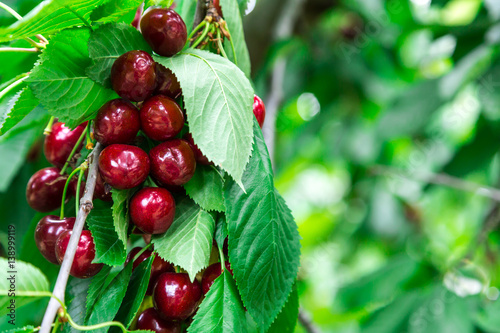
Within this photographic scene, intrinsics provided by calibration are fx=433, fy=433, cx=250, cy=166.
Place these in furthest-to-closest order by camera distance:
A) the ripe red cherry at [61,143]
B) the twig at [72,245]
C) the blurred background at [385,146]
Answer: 1. the blurred background at [385,146]
2. the ripe red cherry at [61,143]
3. the twig at [72,245]

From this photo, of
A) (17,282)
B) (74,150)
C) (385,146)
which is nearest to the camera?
(17,282)

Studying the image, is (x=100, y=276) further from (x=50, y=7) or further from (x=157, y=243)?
(x=50, y=7)

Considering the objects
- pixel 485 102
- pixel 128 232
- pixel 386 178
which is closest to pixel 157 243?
pixel 128 232

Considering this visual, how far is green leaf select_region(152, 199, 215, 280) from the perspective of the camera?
495mm

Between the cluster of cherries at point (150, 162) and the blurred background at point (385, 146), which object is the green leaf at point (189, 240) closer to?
the cluster of cherries at point (150, 162)

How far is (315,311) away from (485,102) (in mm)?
1388

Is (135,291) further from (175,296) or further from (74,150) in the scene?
(74,150)

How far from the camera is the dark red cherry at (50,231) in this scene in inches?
21.2

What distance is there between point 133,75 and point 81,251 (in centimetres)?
21

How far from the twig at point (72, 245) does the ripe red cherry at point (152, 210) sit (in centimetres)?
5

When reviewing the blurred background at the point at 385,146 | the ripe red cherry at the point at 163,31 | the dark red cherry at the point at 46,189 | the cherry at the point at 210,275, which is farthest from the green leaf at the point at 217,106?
the blurred background at the point at 385,146

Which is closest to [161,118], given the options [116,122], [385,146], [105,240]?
[116,122]

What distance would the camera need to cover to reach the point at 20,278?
454 millimetres

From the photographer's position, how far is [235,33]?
0.66 meters
